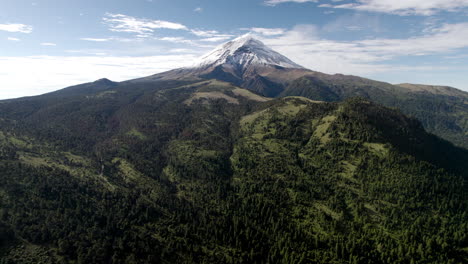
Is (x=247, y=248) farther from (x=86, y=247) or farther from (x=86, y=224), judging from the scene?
(x=86, y=224)

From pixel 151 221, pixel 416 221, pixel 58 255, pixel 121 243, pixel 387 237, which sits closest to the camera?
pixel 58 255

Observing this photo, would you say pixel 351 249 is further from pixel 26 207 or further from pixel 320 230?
pixel 26 207

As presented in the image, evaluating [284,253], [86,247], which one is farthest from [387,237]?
[86,247]

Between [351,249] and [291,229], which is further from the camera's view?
[291,229]

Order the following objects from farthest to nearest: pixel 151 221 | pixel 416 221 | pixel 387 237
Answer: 1. pixel 151 221
2. pixel 416 221
3. pixel 387 237

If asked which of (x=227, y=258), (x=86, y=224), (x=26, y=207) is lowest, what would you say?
(x=227, y=258)

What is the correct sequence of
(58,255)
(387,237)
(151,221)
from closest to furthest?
(58,255) → (387,237) → (151,221)

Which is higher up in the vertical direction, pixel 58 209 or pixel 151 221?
pixel 58 209

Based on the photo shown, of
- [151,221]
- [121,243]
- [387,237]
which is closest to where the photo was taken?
[121,243]

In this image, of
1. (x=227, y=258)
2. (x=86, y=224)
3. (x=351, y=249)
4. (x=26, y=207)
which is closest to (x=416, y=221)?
(x=351, y=249)
